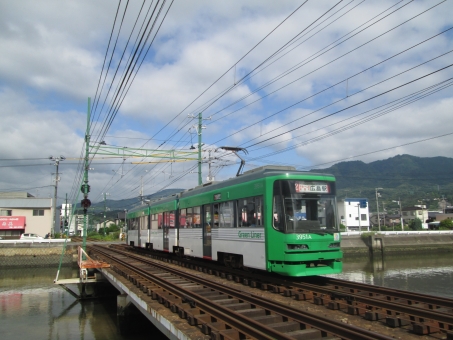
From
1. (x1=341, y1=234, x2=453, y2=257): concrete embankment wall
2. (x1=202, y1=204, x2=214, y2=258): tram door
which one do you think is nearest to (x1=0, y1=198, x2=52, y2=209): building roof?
(x1=341, y1=234, x2=453, y2=257): concrete embankment wall

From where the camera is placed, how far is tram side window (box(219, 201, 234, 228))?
14.6 meters

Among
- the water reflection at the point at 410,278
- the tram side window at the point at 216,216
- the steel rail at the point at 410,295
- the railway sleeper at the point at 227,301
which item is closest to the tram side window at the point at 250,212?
the tram side window at the point at 216,216

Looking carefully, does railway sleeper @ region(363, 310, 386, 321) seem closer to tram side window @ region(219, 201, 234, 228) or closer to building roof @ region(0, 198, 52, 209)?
tram side window @ region(219, 201, 234, 228)

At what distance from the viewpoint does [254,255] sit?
1291 centimetres

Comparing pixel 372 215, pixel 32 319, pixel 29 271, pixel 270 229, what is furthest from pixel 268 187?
pixel 372 215

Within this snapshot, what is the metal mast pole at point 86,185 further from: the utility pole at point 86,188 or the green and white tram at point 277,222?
the green and white tram at point 277,222

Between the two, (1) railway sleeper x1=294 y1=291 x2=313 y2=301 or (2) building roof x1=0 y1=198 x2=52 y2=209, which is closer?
(1) railway sleeper x1=294 y1=291 x2=313 y2=301

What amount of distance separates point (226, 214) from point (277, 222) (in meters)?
3.64

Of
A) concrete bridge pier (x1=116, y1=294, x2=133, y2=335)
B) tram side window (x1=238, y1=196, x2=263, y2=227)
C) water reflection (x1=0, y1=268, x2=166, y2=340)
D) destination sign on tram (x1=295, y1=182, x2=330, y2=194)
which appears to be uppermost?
destination sign on tram (x1=295, y1=182, x2=330, y2=194)

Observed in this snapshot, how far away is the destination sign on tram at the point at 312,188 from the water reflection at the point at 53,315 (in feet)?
22.9

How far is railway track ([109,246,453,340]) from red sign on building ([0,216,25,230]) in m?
54.7

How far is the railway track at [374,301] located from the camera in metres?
7.42

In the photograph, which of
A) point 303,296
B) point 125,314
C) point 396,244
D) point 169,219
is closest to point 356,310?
point 303,296

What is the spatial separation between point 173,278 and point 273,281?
12.8 ft
